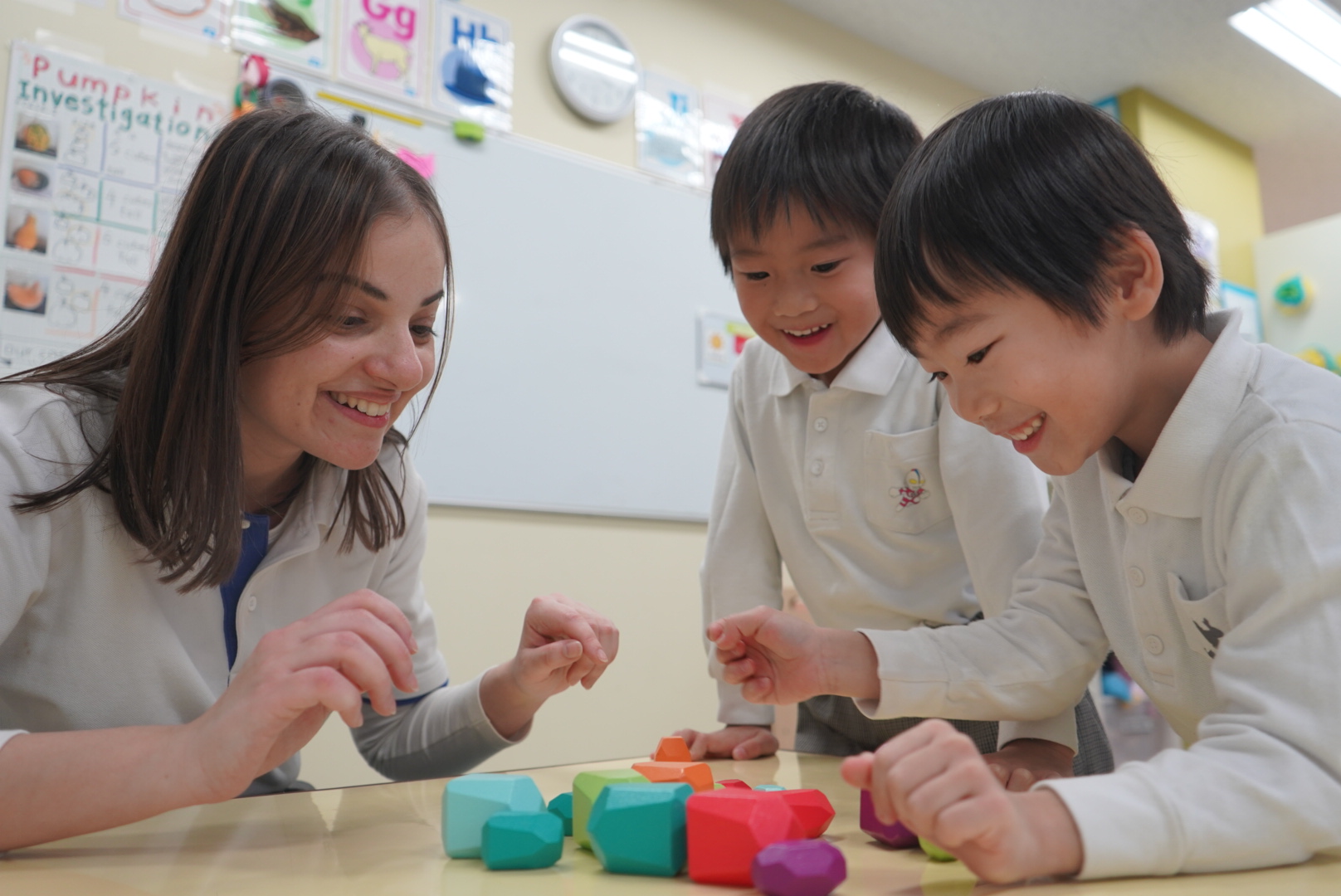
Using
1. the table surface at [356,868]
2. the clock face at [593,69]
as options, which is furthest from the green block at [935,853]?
the clock face at [593,69]

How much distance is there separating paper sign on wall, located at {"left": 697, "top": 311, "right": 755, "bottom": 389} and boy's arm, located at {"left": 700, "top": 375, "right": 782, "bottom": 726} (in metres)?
1.43

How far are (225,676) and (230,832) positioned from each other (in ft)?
0.82

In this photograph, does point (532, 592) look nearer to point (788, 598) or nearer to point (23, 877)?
point (788, 598)

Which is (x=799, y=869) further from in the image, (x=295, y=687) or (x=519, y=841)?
(x=295, y=687)

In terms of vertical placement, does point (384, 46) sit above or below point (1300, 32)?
below

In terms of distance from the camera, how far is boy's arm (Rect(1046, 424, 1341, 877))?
1.60 ft

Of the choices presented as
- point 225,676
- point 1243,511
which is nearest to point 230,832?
point 225,676

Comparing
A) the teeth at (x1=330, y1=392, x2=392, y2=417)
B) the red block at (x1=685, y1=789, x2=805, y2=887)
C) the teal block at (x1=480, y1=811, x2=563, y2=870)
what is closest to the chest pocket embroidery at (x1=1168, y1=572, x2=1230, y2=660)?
the red block at (x1=685, y1=789, x2=805, y2=887)

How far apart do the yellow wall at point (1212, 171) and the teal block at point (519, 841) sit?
365cm

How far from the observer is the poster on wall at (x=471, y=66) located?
7.52 feet

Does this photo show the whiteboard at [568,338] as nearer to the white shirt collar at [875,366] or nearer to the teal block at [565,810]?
the white shirt collar at [875,366]

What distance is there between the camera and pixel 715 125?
2852mm

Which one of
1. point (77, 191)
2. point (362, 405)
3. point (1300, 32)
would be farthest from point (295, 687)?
point (1300, 32)

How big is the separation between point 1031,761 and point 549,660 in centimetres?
42
